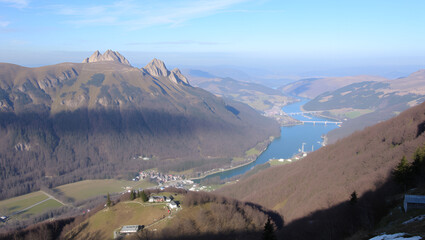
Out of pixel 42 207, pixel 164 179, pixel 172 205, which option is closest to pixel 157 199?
pixel 172 205

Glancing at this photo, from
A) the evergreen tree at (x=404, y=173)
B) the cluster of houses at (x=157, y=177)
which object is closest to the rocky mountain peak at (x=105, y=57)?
the cluster of houses at (x=157, y=177)

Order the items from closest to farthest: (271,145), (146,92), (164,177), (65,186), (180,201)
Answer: (180,201) < (65,186) < (164,177) < (271,145) < (146,92)

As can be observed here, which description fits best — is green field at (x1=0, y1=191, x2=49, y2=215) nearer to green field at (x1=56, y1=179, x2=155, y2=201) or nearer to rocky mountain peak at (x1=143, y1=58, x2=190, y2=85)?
green field at (x1=56, y1=179, x2=155, y2=201)

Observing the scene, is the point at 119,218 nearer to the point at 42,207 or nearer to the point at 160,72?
the point at 42,207

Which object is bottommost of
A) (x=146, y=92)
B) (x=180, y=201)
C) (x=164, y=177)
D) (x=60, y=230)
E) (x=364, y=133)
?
(x=164, y=177)

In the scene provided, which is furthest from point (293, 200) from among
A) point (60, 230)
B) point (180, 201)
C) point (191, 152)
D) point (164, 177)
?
point (191, 152)

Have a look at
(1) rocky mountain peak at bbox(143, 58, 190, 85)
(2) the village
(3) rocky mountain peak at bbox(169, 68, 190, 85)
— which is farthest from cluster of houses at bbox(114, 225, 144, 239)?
(3) rocky mountain peak at bbox(169, 68, 190, 85)

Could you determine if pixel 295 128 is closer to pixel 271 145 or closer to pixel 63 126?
pixel 271 145
